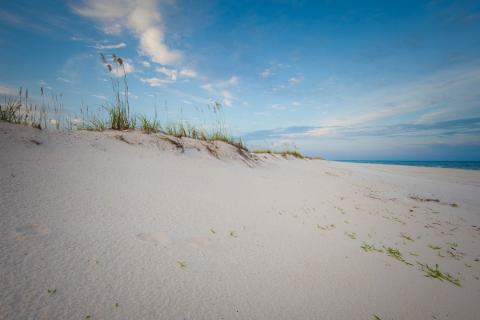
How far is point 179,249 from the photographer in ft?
4.81

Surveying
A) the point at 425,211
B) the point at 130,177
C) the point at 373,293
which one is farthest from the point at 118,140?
the point at 425,211

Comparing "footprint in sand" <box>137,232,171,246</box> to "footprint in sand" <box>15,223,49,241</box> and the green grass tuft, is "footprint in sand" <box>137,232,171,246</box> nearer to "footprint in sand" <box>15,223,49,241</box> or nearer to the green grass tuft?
"footprint in sand" <box>15,223,49,241</box>

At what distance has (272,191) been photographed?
3307mm

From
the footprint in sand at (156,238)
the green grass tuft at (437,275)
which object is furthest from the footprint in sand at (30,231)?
the green grass tuft at (437,275)

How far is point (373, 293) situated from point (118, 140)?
352cm

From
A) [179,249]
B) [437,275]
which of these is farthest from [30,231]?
[437,275]

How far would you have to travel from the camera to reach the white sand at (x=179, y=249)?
1.04 m

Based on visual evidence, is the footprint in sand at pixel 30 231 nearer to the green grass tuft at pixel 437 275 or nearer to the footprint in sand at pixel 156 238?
the footprint in sand at pixel 156 238

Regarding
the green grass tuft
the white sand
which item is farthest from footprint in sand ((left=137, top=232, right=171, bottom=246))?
the green grass tuft

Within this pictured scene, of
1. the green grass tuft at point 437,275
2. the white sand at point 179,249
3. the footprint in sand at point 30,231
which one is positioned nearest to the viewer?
the white sand at point 179,249

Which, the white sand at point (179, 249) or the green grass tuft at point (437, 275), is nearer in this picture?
the white sand at point (179, 249)

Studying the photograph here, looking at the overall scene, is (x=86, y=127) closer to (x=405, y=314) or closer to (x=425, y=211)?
(x=405, y=314)

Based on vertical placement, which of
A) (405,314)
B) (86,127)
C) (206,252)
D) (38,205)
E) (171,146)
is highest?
(86,127)

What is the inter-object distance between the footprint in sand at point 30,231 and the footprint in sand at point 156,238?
1.69 ft
